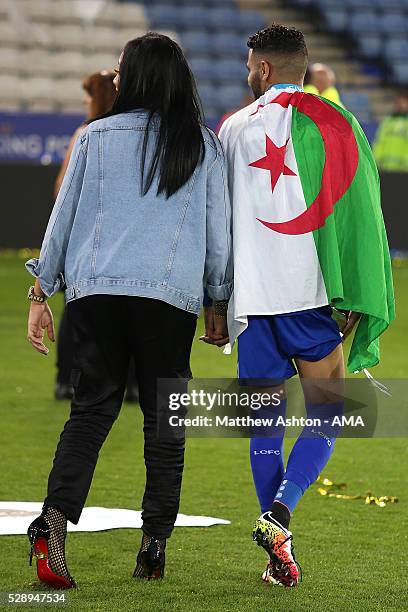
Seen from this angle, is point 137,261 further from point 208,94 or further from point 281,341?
point 208,94

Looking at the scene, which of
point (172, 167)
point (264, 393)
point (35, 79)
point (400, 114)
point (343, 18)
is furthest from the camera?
point (343, 18)

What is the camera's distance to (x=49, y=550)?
3.59 m

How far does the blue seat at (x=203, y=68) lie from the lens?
18922 mm

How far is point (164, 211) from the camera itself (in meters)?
3.64

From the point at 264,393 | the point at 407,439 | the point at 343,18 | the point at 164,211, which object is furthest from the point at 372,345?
the point at 343,18

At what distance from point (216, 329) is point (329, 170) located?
1.89ft

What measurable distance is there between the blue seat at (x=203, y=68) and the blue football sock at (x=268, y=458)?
15.3 m

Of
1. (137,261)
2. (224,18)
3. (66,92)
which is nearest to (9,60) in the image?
(66,92)

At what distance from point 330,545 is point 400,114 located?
43.0 ft

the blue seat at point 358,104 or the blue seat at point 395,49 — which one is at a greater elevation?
the blue seat at point 395,49

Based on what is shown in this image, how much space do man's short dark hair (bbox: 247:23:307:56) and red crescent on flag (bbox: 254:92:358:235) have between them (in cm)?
23

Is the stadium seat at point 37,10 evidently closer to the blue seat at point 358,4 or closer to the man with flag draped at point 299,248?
the blue seat at point 358,4

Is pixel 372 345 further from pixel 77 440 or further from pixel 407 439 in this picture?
pixel 407 439

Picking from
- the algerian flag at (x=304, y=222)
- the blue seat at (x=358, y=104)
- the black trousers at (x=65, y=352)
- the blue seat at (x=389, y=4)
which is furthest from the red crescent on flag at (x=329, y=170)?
the blue seat at (x=389, y=4)
